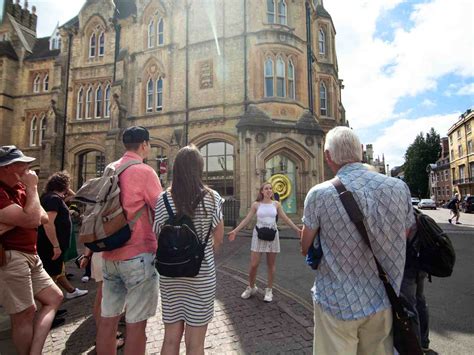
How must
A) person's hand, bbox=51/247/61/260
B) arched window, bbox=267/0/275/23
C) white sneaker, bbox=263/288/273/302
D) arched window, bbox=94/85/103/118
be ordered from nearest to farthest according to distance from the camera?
person's hand, bbox=51/247/61/260
white sneaker, bbox=263/288/273/302
arched window, bbox=267/0/275/23
arched window, bbox=94/85/103/118

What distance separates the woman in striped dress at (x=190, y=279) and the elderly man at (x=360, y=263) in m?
0.87

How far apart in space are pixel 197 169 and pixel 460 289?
5.86 metres

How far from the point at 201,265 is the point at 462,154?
58.3 meters

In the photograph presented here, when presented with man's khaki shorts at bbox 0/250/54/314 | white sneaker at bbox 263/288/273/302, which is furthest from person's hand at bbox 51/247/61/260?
white sneaker at bbox 263/288/273/302

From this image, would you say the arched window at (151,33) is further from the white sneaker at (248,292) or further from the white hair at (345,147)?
the white hair at (345,147)

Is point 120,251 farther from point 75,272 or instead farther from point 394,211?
point 75,272

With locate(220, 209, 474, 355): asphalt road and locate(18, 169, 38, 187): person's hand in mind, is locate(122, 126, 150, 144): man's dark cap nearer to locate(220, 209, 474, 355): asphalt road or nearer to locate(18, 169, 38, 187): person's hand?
locate(18, 169, 38, 187): person's hand

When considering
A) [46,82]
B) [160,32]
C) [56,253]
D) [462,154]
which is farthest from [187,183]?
[462,154]

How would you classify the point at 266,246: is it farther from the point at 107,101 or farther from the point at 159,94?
the point at 107,101

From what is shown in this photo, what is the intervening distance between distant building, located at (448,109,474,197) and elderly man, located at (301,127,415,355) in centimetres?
5372

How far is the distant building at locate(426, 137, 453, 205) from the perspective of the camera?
171 feet

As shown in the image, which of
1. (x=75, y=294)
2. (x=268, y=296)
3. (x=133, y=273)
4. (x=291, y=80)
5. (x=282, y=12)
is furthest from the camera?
(x=282, y=12)

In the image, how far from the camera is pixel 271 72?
52.3ft

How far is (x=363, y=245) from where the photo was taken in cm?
180
